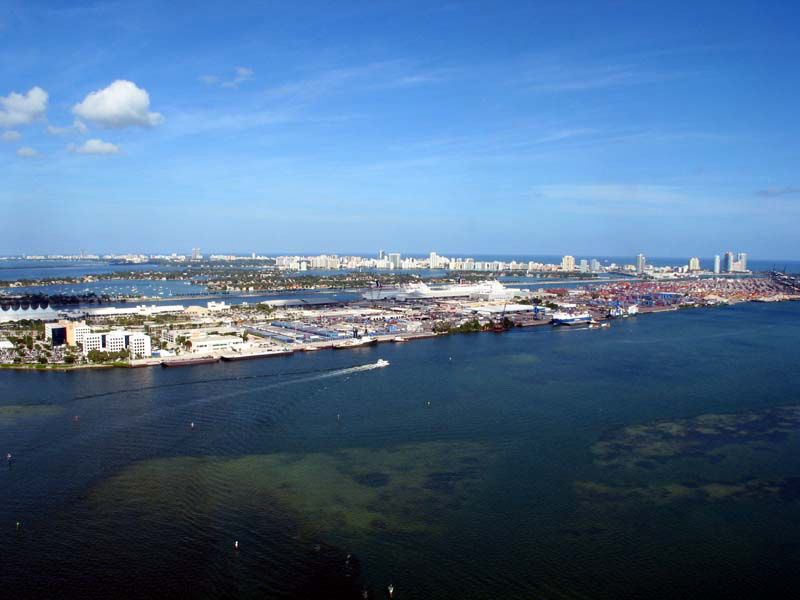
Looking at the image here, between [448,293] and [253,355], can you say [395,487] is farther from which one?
[448,293]

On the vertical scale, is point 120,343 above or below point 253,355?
above

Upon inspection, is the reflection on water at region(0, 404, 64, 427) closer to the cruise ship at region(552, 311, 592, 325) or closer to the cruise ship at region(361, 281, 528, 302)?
the cruise ship at region(552, 311, 592, 325)

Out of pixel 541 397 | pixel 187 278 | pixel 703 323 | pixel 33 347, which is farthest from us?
pixel 187 278

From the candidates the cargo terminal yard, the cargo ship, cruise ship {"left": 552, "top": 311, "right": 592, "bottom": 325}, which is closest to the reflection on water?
the cargo terminal yard

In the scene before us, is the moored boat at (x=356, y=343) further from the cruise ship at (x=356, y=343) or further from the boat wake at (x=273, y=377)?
the boat wake at (x=273, y=377)

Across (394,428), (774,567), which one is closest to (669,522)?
(774,567)

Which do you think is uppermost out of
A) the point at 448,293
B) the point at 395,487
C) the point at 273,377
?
the point at 448,293

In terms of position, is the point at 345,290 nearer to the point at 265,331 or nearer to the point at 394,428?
the point at 265,331

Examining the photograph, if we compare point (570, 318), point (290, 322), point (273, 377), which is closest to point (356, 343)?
point (290, 322)
